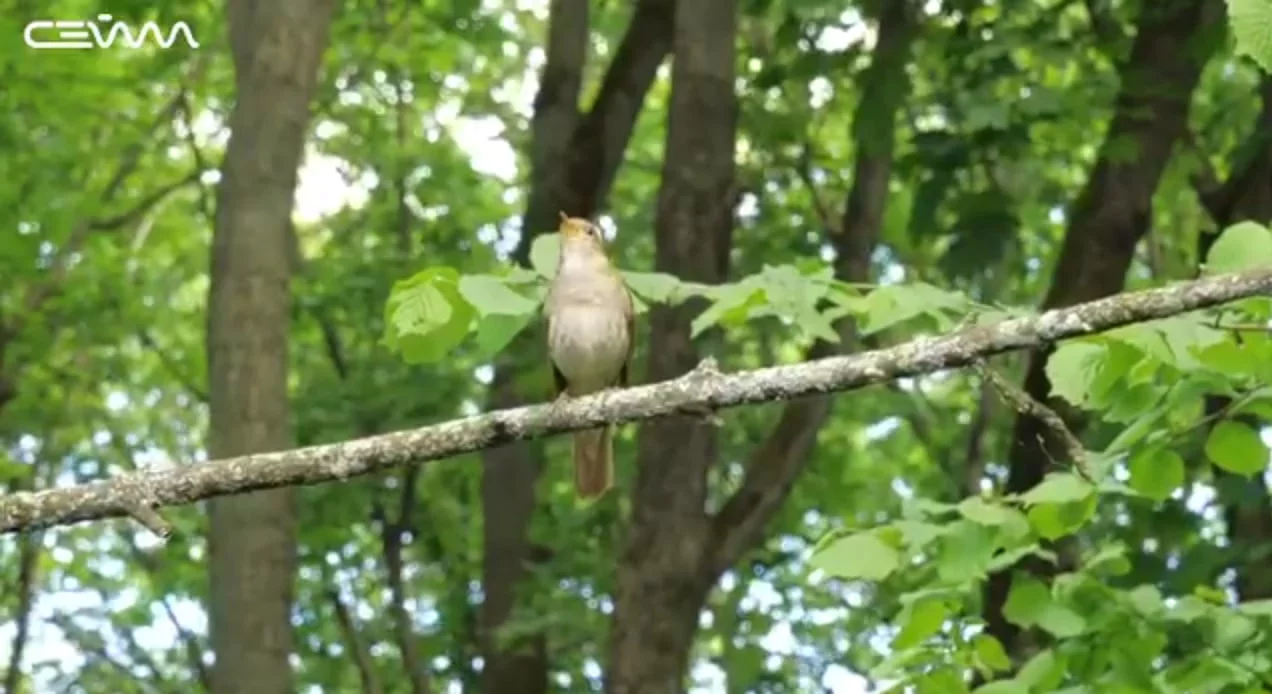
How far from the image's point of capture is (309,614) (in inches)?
469

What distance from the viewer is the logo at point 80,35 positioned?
9.27 meters

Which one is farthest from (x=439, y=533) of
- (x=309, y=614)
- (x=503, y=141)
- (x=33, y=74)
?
(x=33, y=74)

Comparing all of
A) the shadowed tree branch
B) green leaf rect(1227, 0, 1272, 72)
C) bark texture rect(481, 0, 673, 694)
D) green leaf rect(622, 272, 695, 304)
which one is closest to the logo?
bark texture rect(481, 0, 673, 694)

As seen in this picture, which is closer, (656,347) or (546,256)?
(546,256)

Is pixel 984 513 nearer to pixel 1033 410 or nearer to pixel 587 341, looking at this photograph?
pixel 1033 410

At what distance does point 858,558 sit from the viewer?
3984mm

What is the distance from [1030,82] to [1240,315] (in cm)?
344

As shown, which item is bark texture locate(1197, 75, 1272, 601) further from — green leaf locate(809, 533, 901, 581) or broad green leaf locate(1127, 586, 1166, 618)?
green leaf locate(809, 533, 901, 581)

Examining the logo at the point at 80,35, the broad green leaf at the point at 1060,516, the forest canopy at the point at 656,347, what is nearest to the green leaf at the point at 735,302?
the forest canopy at the point at 656,347

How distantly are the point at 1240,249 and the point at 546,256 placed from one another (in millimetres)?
1362

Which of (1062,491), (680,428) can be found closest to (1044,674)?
(1062,491)

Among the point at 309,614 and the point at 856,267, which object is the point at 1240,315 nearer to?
the point at 856,267

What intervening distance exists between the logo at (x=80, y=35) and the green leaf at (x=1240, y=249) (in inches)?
249

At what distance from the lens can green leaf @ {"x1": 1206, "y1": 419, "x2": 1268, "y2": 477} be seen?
12.7 feet
